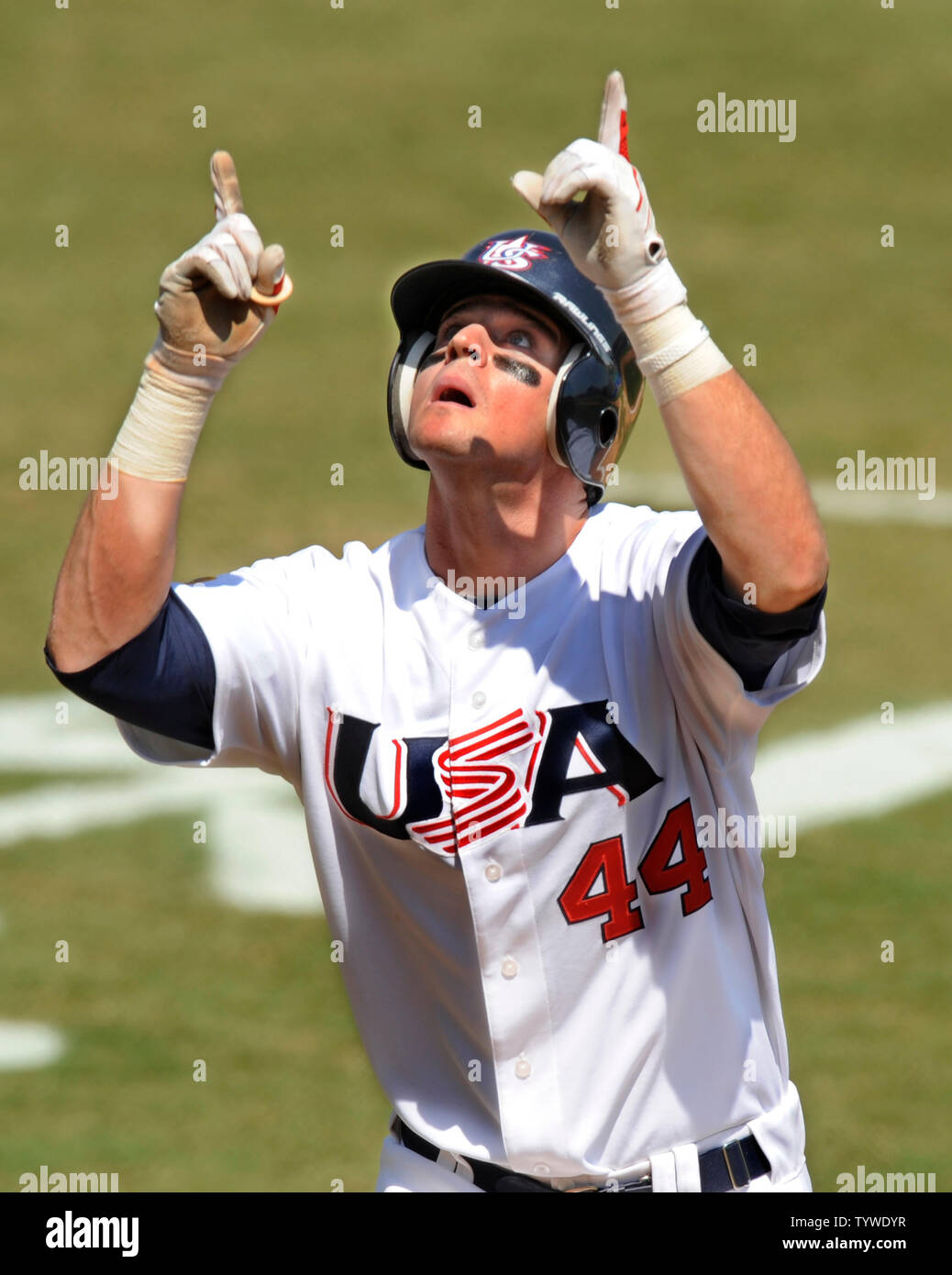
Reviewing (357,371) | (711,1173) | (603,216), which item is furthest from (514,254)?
(357,371)

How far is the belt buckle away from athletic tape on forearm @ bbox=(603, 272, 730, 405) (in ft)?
5.06

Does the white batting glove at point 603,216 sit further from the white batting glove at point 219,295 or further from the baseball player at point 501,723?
the white batting glove at point 219,295

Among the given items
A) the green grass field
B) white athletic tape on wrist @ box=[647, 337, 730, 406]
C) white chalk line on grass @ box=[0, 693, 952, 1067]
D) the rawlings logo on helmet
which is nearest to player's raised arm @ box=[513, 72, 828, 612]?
white athletic tape on wrist @ box=[647, 337, 730, 406]

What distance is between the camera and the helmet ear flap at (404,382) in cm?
391

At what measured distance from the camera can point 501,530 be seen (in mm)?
3855

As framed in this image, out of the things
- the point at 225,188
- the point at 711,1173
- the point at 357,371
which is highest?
the point at 357,371

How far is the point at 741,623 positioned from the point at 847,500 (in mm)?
8996

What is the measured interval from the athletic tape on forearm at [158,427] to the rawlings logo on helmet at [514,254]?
70 cm

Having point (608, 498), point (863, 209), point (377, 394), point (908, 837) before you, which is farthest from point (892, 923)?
point (863, 209)

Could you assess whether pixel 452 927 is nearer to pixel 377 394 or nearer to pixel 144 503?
pixel 144 503

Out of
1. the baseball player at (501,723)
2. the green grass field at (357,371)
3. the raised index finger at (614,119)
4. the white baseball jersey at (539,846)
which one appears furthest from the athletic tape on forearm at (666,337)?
the green grass field at (357,371)

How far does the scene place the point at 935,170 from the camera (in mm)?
16656

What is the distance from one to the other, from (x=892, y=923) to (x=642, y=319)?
16.5 feet

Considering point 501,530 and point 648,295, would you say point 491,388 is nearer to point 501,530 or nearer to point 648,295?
point 501,530
